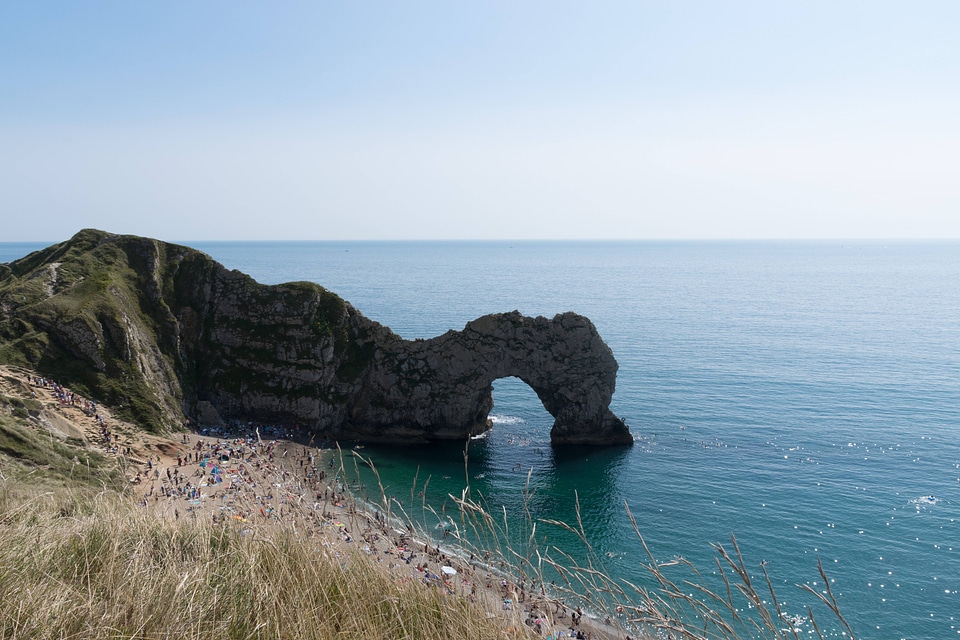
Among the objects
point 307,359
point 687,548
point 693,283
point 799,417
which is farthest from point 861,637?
point 693,283

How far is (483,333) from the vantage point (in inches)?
2229

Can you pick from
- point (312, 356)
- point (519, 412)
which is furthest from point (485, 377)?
point (312, 356)

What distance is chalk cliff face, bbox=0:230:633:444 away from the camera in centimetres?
5419

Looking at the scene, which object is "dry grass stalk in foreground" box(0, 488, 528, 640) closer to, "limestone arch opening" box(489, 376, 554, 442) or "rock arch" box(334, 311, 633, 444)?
"rock arch" box(334, 311, 633, 444)

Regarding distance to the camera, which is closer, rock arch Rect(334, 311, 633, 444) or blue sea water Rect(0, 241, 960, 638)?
blue sea water Rect(0, 241, 960, 638)

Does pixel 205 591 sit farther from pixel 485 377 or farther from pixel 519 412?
pixel 519 412

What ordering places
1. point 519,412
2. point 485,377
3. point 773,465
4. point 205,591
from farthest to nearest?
point 519,412 < point 485,377 < point 773,465 < point 205,591

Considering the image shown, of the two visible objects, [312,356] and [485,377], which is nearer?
[485,377]

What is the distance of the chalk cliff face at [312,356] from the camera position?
178 feet

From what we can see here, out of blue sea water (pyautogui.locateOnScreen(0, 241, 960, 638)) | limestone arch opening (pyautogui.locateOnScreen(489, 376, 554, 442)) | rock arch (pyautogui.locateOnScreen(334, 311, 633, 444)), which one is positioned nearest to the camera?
blue sea water (pyautogui.locateOnScreen(0, 241, 960, 638))

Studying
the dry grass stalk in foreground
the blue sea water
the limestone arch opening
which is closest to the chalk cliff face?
the limestone arch opening

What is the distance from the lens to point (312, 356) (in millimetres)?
57531

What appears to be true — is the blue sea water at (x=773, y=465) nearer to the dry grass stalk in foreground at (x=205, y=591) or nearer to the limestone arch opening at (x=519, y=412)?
the limestone arch opening at (x=519, y=412)

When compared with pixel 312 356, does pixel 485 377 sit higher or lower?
lower
